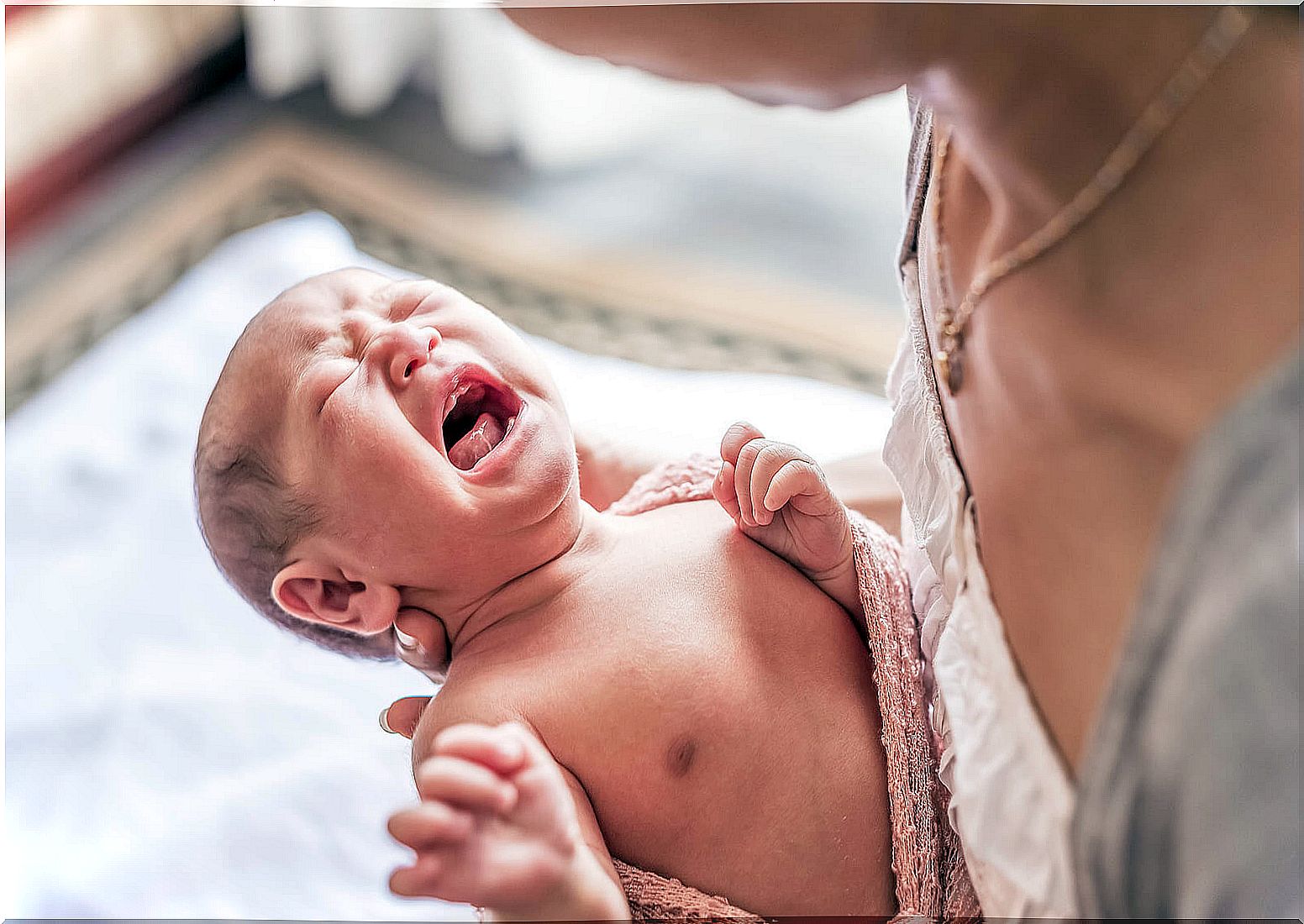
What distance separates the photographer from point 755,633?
704mm

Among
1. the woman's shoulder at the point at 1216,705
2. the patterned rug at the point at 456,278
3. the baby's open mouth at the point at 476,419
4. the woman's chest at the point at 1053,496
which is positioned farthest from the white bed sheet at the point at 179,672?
the woman's shoulder at the point at 1216,705

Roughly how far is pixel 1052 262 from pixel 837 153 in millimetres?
933

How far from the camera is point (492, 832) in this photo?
52 cm

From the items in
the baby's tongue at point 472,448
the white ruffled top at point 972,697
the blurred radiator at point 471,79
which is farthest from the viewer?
the blurred radiator at point 471,79

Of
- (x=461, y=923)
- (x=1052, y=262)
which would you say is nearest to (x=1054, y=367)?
(x=1052, y=262)

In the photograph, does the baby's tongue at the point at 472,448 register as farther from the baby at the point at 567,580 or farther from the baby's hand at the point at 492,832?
the baby's hand at the point at 492,832

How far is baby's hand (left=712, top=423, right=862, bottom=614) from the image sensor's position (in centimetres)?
71

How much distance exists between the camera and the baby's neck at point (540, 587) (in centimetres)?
77

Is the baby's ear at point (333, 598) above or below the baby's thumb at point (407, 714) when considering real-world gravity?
above

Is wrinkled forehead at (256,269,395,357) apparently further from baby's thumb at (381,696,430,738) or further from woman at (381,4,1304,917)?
woman at (381,4,1304,917)

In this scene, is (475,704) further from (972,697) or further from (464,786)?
(972,697)

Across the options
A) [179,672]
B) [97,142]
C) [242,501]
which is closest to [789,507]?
[242,501]

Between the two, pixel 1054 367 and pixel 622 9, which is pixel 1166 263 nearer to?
pixel 1054 367

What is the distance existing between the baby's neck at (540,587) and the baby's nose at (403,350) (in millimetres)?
155
